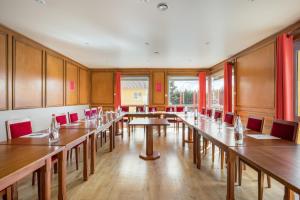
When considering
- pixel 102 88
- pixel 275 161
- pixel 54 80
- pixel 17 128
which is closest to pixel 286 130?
pixel 275 161

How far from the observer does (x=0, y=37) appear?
3465 mm

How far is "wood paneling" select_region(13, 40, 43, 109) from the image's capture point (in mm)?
3883

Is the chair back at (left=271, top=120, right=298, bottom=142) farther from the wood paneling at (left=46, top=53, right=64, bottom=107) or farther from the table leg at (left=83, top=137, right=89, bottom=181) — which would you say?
the wood paneling at (left=46, top=53, right=64, bottom=107)

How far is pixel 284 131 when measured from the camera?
7.59 feet

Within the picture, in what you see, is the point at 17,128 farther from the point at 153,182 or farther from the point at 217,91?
the point at 217,91

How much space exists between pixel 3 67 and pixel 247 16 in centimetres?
434

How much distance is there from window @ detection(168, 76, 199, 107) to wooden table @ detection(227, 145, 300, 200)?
643 cm

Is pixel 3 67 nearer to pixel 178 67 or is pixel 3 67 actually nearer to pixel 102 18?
pixel 102 18

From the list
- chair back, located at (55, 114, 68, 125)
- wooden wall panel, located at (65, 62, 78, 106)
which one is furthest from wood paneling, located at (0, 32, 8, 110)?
wooden wall panel, located at (65, 62, 78, 106)

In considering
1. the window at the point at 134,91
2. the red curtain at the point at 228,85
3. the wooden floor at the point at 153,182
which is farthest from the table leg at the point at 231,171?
the window at the point at 134,91

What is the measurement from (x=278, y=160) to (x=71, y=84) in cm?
631

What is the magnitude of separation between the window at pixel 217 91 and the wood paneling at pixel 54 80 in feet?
18.1

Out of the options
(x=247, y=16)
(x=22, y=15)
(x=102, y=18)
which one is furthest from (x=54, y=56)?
(x=247, y=16)

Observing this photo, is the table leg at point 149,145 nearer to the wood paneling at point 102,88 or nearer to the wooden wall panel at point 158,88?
the wooden wall panel at point 158,88
